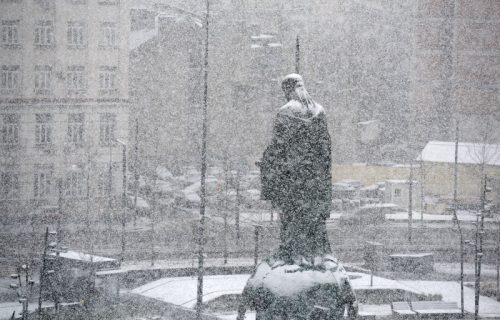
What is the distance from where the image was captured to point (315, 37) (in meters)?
56.0

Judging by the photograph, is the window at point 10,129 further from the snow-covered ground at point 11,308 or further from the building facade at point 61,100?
the snow-covered ground at point 11,308

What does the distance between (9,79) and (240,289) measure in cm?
2028

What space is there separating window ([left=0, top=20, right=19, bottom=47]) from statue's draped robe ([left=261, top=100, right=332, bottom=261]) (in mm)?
30379

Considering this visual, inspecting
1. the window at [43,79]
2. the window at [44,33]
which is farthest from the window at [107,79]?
the window at [44,33]

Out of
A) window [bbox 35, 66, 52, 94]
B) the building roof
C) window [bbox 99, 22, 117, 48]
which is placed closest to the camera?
window [bbox 35, 66, 52, 94]

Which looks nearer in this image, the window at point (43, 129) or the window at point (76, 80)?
the window at point (43, 129)

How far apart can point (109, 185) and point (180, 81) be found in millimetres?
13690

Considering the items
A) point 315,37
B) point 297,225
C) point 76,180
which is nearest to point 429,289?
point 297,225

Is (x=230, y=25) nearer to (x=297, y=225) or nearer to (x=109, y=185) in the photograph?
(x=109, y=185)

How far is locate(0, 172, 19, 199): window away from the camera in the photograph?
3722 centimetres

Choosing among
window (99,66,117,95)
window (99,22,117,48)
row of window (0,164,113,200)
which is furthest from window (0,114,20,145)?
window (99,22,117,48)

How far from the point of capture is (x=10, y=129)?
125ft

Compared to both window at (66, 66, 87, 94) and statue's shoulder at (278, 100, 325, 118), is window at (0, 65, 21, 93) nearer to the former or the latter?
window at (66, 66, 87, 94)

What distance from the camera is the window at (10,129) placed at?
37.9 m
